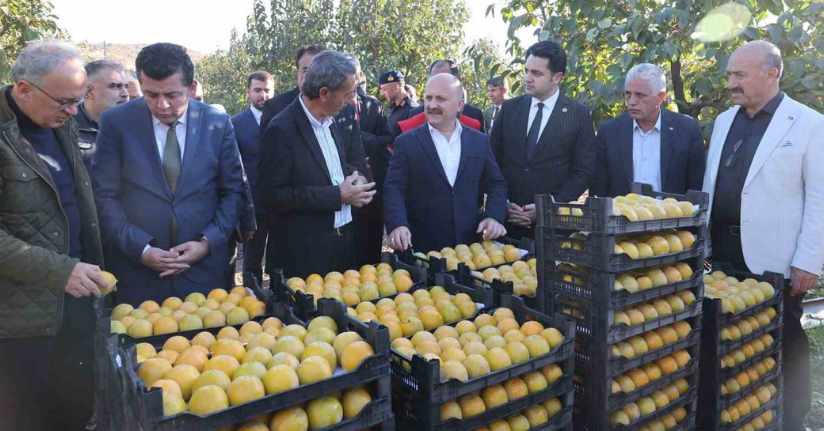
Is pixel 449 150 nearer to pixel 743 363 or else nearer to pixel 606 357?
pixel 606 357

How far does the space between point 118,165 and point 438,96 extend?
199 cm

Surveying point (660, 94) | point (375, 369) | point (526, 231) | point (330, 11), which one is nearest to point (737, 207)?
point (660, 94)

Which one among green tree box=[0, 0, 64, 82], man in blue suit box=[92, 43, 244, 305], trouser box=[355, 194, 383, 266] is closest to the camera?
man in blue suit box=[92, 43, 244, 305]

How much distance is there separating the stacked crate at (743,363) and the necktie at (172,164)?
274 centimetres

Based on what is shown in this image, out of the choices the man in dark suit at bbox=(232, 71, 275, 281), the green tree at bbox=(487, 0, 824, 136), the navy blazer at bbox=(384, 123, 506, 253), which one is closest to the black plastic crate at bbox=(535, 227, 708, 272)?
the navy blazer at bbox=(384, 123, 506, 253)

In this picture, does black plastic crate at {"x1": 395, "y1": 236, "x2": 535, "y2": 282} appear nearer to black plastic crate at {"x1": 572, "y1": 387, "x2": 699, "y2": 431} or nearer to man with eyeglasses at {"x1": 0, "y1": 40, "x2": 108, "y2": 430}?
black plastic crate at {"x1": 572, "y1": 387, "x2": 699, "y2": 431}

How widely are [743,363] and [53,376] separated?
3.44 meters

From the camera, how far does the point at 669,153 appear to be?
161 inches

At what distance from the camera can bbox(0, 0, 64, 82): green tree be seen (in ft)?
22.0

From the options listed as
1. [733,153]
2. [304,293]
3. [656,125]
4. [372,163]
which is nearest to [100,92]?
[372,163]

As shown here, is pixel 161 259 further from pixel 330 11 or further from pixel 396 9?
pixel 330 11

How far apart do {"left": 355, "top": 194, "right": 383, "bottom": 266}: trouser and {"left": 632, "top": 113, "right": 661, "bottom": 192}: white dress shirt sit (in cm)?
231

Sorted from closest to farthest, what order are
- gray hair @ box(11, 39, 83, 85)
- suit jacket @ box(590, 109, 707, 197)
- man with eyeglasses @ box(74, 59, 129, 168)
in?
1. gray hair @ box(11, 39, 83, 85)
2. suit jacket @ box(590, 109, 707, 197)
3. man with eyeglasses @ box(74, 59, 129, 168)

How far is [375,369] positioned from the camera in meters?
1.84
